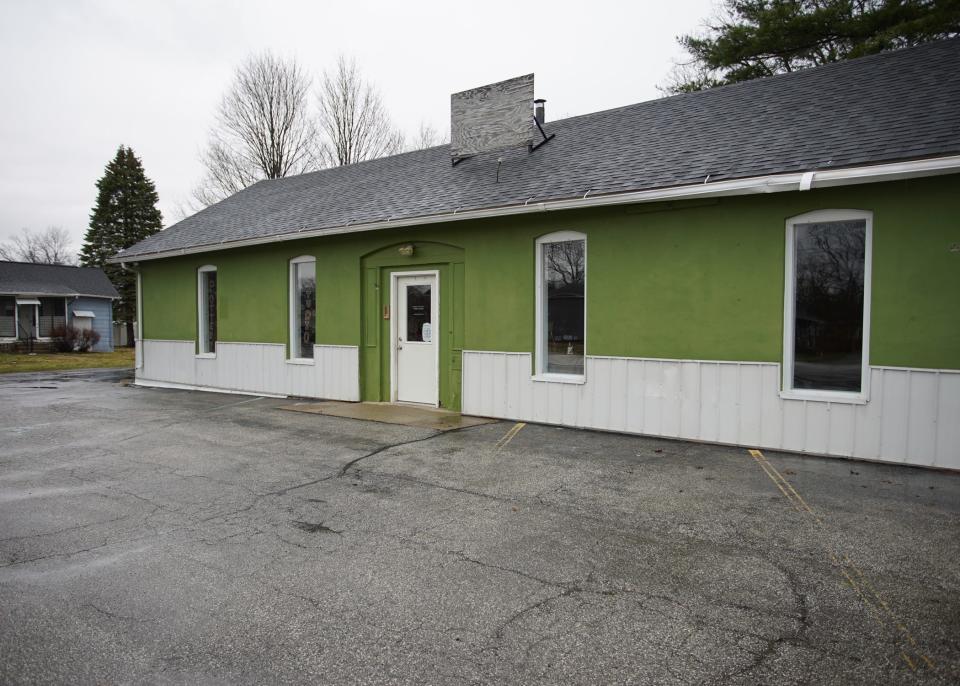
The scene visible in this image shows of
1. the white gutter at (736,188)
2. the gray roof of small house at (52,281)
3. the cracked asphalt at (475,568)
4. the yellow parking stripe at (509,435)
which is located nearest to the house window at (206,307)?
the white gutter at (736,188)

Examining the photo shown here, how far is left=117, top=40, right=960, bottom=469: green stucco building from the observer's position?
5.87 metres

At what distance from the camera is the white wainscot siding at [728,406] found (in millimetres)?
5758

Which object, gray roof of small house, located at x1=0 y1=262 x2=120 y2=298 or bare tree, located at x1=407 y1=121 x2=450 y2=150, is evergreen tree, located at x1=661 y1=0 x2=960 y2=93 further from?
gray roof of small house, located at x1=0 y1=262 x2=120 y2=298

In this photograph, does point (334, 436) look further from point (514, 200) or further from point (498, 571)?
point (498, 571)

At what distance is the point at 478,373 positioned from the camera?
28.7 ft

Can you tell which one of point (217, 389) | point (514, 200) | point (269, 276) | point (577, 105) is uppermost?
point (577, 105)

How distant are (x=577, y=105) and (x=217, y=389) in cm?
2117

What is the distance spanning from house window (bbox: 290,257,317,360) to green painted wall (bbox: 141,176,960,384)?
0.32m

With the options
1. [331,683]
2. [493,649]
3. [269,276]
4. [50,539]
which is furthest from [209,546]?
[269,276]

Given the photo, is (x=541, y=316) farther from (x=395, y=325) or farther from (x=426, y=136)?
(x=426, y=136)

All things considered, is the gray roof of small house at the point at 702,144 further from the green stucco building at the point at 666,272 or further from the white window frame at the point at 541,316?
the white window frame at the point at 541,316

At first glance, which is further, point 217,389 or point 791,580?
point 217,389

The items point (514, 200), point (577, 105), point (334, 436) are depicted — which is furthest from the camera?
point (577, 105)

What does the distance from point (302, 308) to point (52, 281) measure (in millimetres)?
26561
